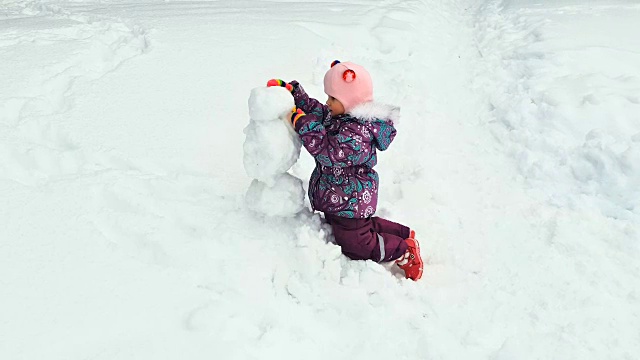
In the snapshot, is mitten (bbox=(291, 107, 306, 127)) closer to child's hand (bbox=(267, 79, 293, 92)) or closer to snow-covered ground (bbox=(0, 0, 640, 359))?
child's hand (bbox=(267, 79, 293, 92))

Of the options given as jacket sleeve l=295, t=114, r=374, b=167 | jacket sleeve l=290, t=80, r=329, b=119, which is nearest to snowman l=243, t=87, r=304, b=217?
jacket sleeve l=295, t=114, r=374, b=167

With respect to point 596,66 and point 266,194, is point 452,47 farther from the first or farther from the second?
point 266,194

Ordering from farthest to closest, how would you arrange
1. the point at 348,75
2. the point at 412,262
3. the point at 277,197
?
the point at 412,262, the point at 277,197, the point at 348,75

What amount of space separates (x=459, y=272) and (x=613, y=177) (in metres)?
1.54

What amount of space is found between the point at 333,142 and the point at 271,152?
319mm

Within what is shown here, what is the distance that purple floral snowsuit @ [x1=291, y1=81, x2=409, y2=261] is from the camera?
9.02 feet

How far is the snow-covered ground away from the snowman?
15 cm

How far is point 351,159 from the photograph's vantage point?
9.16 feet

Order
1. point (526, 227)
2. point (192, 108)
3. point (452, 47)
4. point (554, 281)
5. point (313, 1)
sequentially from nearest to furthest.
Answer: point (554, 281) → point (526, 227) → point (192, 108) → point (452, 47) → point (313, 1)

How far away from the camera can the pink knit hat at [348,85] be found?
2.73 meters

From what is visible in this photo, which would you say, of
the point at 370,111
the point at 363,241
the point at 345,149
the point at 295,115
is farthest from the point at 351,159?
the point at 363,241

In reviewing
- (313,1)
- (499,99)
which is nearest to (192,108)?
(499,99)

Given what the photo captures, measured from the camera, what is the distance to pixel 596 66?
542cm

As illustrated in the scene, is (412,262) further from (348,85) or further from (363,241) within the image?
(348,85)
